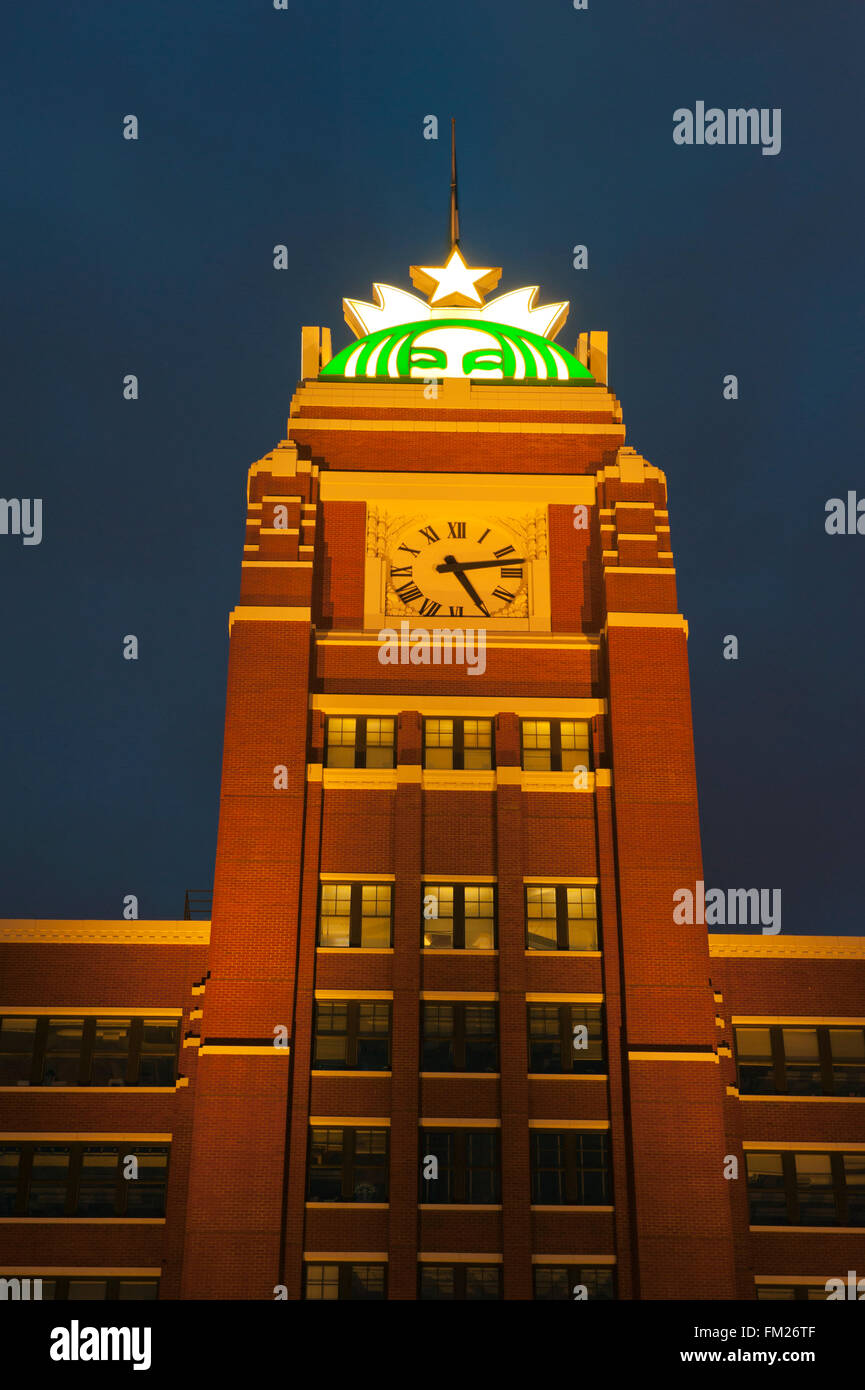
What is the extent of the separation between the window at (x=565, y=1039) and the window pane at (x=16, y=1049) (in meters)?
14.1

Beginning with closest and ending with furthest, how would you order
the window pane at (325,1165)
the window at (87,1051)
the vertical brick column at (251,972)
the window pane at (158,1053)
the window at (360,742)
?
the vertical brick column at (251,972)
the window pane at (325,1165)
the window at (87,1051)
the window pane at (158,1053)
the window at (360,742)

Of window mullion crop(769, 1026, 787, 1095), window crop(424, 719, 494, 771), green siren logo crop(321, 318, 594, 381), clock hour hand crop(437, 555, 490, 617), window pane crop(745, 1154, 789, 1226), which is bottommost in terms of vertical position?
window pane crop(745, 1154, 789, 1226)

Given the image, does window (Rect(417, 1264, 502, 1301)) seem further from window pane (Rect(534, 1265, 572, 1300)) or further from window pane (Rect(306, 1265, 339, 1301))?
window pane (Rect(306, 1265, 339, 1301))

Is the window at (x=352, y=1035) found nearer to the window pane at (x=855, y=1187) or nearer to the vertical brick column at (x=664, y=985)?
the vertical brick column at (x=664, y=985)

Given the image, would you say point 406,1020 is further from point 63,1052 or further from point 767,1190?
point 767,1190

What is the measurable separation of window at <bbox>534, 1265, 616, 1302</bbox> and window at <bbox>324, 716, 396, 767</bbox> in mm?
14729

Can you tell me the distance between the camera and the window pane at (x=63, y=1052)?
1738 inches

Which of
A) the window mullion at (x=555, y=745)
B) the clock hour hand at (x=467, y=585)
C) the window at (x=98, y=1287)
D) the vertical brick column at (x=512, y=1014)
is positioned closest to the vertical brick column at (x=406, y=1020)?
the vertical brick column at (x=512, y=1014)

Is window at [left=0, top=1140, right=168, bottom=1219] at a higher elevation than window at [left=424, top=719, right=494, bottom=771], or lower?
lower

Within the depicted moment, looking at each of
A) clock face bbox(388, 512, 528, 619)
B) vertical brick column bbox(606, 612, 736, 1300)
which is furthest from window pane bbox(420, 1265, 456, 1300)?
clock face bbox(388, 512, 528, 619)

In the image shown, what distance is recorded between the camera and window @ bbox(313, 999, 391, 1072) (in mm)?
42125

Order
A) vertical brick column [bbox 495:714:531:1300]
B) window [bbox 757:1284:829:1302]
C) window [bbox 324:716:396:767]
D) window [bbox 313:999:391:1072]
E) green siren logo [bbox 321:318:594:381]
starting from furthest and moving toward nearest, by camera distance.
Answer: green siren logo [bbox 321:318:594:381]
window [bbox 324:716:396:767]
window [bbox 313:999:391:1072]
window [bbox 757:1284:829:1302]
vertical brick column [bbox 495:714:531:1300]

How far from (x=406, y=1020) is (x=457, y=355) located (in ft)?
80.8
